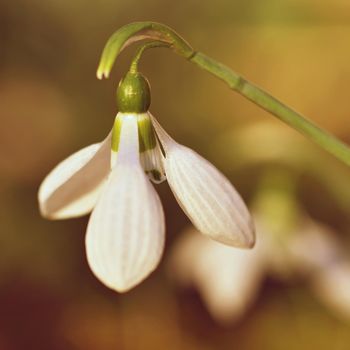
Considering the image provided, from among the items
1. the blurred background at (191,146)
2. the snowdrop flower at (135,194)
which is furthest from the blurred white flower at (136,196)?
the blurred background at (191,146)

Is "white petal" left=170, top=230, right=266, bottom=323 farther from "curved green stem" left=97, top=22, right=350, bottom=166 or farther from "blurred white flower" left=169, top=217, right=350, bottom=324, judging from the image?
"curved green stem" left=97, top=22, right=350, bottom=166

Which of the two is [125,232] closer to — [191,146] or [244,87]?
[244,87]

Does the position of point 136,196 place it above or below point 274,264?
above

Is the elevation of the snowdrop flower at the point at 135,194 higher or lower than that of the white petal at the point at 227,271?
higher

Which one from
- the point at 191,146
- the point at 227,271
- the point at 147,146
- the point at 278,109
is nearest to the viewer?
the point at 278,109

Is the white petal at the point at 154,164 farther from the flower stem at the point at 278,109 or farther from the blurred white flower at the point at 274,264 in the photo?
the blurred white flower at the point at 274,264

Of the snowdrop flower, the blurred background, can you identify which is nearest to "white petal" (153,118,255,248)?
the snowdrop flower

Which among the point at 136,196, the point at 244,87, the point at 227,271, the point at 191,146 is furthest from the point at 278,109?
the point at 191,146

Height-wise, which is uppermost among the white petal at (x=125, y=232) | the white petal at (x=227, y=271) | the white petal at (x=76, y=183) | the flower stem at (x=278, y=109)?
→ the flower stem at (x=278, y=109)
